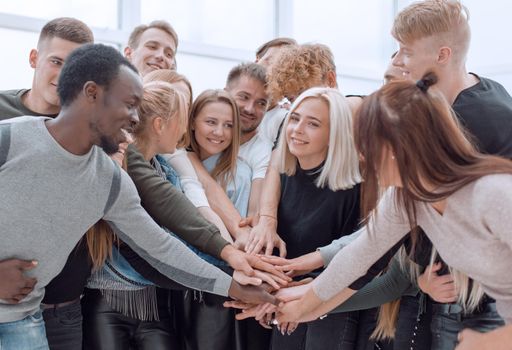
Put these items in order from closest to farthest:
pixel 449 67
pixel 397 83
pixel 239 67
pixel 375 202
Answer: pixel 397 83
pixel 375 202
pixel 449 67
pixel 239 67

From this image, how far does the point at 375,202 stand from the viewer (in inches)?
72.2

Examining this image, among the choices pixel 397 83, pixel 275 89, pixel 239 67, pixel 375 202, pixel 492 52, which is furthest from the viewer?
pixel 492 52

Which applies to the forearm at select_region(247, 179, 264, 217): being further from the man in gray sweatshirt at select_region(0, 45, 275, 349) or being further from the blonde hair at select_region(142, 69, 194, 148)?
the man in gray sweatshirt at select_region(0, 45, 275, 349)

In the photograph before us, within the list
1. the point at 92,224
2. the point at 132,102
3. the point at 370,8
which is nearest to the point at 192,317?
the point at 92,224

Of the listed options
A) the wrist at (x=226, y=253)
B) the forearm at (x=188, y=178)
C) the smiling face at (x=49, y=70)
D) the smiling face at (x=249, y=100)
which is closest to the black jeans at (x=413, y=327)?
the wrist at (x=226, y=253)

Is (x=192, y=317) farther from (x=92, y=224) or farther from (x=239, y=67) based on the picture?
(x=239, y=67)

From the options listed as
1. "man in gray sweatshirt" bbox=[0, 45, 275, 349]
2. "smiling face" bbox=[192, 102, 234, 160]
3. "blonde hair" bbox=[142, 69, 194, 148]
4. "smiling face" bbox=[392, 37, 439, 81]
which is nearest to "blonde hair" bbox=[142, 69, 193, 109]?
"blonde hair" bbox=[142, 69, 194, 148]

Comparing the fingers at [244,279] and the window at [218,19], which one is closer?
the fingers at [244,279]

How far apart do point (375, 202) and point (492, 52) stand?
546cm

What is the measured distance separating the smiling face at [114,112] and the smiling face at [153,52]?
1682mm

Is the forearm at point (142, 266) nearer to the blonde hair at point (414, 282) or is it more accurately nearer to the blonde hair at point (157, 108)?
the blonde hair at point (157, 108)

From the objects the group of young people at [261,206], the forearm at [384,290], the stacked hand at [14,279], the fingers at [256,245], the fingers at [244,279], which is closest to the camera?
the group of young people at [261,206]

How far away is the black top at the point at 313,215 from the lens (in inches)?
97.0

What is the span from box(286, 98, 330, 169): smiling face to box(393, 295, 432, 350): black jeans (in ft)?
2.14
